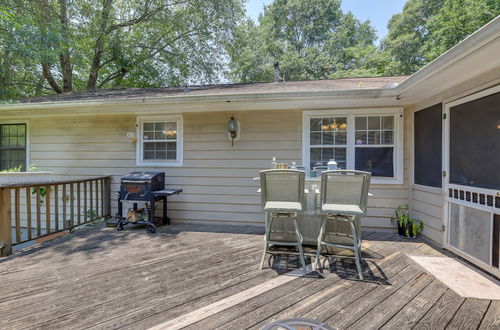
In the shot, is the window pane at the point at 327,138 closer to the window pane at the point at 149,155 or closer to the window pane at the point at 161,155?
the window pane at the point at 161,155

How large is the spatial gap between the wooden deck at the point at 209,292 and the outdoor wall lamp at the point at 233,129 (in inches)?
78.5

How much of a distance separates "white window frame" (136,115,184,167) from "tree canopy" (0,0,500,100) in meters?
4.48

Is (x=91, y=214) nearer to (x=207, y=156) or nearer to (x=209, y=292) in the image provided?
(x=207, y=156)

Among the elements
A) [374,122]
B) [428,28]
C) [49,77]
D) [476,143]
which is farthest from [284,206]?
[428,28]

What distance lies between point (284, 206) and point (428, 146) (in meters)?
2.54

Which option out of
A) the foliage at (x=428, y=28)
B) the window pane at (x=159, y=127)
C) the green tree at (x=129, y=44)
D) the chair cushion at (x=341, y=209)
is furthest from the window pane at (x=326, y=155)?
the foliage at (x=428, y=28)

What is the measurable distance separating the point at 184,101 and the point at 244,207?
217 centimetres

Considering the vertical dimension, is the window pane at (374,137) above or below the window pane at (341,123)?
below

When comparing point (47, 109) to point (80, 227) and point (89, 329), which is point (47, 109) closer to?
point (80, 227)

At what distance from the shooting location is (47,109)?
4551mm

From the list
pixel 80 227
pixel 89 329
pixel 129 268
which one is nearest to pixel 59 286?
pixel 129 268

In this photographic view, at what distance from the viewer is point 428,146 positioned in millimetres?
3566

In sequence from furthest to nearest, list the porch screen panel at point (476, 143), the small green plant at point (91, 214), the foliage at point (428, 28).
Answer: the foliage at point (428, 28), the small green plant at point (91, 214), the porch screen panel at point (476, 143)

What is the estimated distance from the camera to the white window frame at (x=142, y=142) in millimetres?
4652
